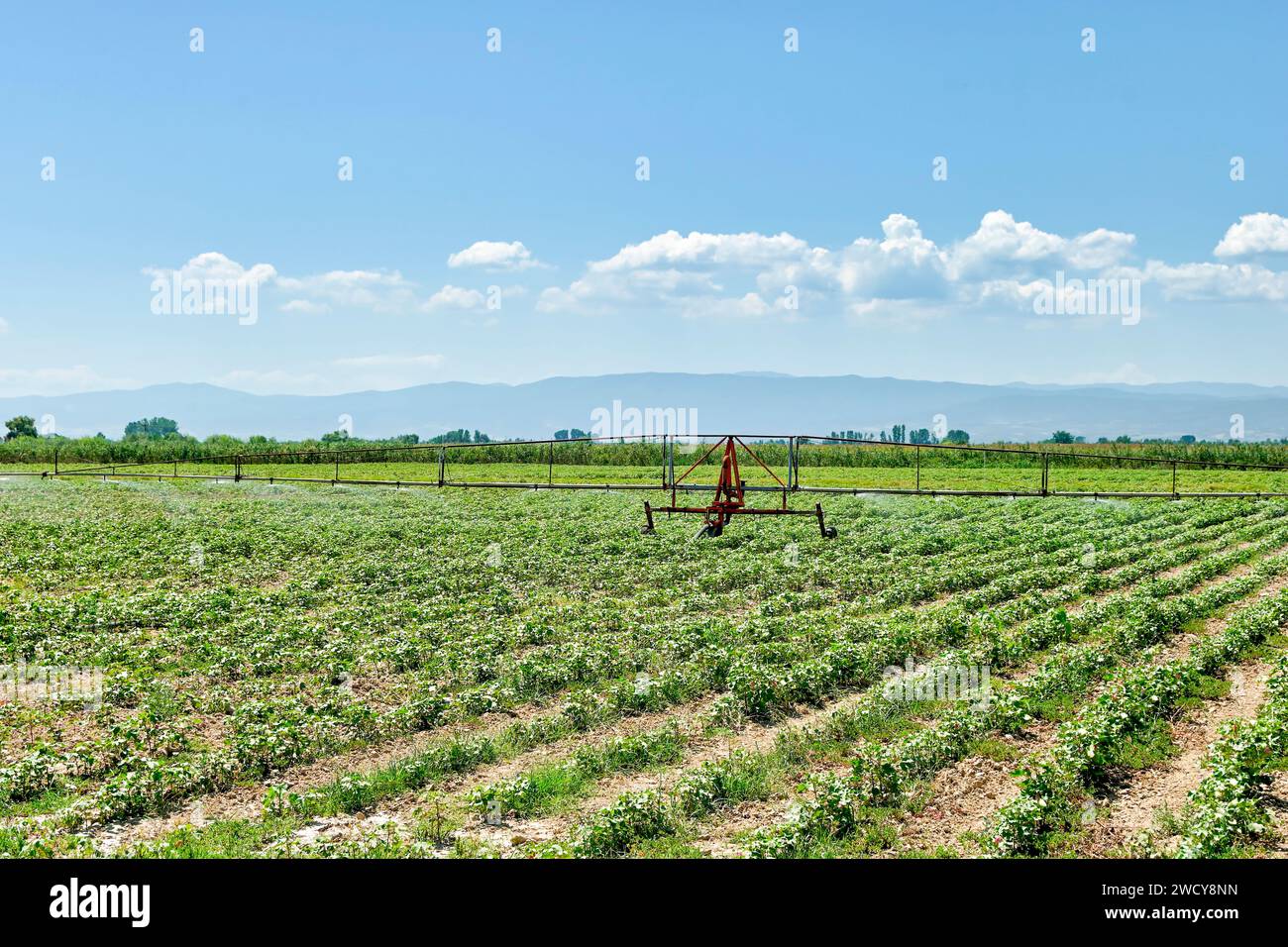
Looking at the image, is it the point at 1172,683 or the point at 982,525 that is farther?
the point at 982,525

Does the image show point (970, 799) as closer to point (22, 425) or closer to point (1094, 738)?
point (1094, 738)

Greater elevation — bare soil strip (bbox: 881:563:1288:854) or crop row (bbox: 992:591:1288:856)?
crop row (bbox: 992:591:1288:856)

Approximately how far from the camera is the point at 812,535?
3794 cm

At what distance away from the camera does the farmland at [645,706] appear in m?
10.8

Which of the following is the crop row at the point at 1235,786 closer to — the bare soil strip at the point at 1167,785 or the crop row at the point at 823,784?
the bare soil strip at the point at 1167,785

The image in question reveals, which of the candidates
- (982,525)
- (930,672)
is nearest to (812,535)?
(982,525)

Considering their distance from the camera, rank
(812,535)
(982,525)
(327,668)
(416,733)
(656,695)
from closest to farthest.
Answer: (416,733) → (656,695) → (327,668) → (812,535) → (982,525)

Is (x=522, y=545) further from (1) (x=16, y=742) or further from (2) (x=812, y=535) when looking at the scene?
(1) (x=16, y=742)

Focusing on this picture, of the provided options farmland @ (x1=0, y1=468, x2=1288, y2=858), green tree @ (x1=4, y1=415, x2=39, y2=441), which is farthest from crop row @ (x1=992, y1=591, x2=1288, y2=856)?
green tree @ (x1=4, y1=415, x2=39, y2=441)

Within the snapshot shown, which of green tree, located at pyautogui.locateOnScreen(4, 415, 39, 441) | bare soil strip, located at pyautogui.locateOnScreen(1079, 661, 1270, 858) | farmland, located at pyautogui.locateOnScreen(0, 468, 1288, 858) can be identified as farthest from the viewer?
green tree, located at pyautogui.locateOnScreen(4, 415, 39, 441)

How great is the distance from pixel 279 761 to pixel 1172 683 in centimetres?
1327

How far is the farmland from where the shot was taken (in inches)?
426

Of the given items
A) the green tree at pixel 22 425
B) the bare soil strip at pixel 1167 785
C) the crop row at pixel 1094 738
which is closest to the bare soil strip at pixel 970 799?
the bare soil strip at pixel 1167 785

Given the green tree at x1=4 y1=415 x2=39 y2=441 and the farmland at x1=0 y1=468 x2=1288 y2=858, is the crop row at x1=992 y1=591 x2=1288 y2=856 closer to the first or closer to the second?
the farmland at x1=0 y1=468 x2=1288 y2=858
